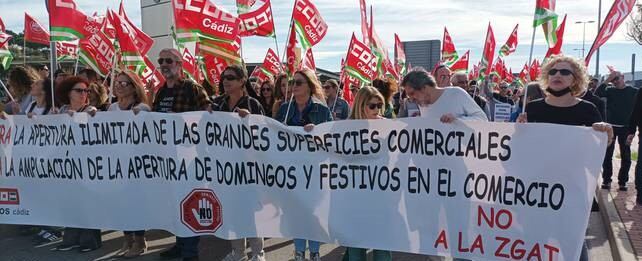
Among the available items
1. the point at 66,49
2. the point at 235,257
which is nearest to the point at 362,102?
the point at 235,257

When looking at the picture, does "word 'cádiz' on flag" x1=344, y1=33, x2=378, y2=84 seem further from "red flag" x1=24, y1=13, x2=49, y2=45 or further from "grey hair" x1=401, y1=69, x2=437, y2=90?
"red flag" x1=24, y1=13, x2=49, y2=45

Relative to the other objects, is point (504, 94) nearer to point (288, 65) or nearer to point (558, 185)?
point (288, 65)

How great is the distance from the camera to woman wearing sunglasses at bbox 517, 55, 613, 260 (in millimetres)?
3530

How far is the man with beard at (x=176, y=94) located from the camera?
197 inches

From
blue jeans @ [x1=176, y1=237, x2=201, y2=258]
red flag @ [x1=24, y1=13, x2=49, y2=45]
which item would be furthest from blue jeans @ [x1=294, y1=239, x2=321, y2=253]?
red flag @ [x1=24, y1=13, x2=49, y2=45]

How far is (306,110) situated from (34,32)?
347 inches

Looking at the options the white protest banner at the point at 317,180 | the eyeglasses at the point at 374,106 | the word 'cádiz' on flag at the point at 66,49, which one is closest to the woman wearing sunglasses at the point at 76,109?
the white protest banner at the point at 317,180

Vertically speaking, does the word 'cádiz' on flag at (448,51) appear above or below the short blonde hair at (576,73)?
above

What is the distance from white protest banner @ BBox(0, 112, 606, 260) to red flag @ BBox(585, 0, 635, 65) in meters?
1.25

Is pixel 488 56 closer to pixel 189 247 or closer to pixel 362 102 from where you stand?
pixel 362 102

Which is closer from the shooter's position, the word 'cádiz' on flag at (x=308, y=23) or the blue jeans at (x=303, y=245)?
the blue jeans at (x=303, y=245)

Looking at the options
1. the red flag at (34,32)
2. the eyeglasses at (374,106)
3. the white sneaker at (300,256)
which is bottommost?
the white sneaker at (300,256)

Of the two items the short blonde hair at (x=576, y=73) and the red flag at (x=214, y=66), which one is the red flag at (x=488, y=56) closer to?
the red flag at (x=214, y=66)

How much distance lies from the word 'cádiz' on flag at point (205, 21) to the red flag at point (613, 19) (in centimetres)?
362
